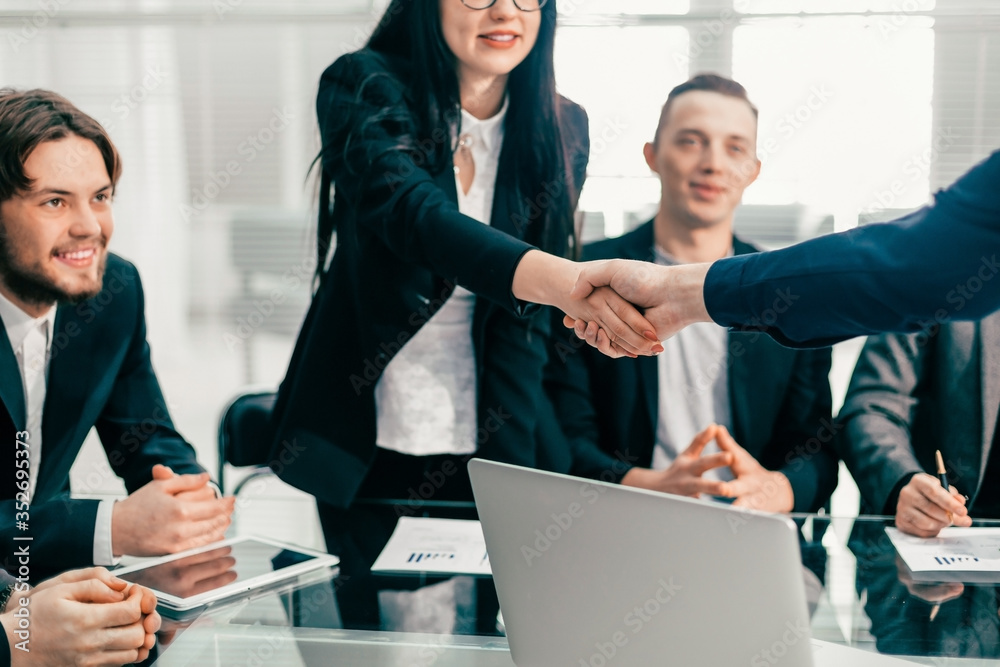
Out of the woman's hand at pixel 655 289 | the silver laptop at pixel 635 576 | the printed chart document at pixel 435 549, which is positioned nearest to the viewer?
the silver laptop at pixel 635 576

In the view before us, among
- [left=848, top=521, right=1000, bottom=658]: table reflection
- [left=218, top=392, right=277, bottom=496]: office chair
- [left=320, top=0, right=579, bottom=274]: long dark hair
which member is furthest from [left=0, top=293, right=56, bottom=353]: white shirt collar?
[left=848, top=521, right=1000, bottom=658]: table reflection

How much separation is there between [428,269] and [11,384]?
38.1 inches

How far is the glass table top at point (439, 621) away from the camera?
1.05 meters

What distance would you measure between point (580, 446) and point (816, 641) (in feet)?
3.68

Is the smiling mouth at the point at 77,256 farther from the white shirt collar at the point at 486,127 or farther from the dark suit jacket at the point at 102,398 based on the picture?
the white shirt collar at the point at 486,127

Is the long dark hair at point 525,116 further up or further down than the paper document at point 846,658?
further up

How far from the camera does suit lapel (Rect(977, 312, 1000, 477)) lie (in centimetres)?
193

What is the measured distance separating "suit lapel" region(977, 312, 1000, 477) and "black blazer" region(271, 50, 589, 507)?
1039 millimetres

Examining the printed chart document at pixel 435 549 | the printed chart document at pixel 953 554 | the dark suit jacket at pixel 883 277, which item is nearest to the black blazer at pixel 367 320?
the printed chart document at pixel 435 549

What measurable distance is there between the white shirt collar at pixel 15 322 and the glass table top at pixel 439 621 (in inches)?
41.1

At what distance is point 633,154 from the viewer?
2297mm

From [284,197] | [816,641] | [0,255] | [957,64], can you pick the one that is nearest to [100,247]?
[0,255]

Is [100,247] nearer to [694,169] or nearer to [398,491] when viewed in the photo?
[398,491]

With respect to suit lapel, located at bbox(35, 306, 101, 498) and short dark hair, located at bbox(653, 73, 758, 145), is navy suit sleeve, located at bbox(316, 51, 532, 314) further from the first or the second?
suit lapel, located at bbox(35, 306, 101, 498)
